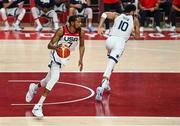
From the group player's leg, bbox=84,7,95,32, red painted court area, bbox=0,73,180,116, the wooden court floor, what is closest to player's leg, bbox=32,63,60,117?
the wooden court floor

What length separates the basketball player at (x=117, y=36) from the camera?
8242 mm

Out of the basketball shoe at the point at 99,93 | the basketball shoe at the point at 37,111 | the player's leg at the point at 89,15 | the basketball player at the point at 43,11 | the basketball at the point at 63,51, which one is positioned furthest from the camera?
the player's leg at the point at 89,15

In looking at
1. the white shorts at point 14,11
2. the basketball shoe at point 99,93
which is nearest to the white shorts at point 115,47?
the basketball shoe at point 99,93

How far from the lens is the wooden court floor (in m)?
6.98

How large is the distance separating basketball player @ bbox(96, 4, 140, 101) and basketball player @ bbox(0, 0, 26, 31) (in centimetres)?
898

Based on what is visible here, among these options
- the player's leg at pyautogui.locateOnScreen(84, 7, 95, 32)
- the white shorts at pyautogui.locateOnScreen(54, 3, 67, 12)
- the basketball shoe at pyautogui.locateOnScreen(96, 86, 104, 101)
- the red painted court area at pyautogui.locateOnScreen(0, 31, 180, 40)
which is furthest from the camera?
the white shorts at pyautogui.locateOnScreen(54, 3, 67, 12)

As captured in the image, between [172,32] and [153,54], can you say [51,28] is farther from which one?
[153,54]

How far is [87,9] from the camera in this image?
17.1m

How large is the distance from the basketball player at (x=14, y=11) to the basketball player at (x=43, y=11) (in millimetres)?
411

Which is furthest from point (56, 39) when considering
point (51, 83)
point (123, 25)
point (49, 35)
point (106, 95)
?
point (49, 35)

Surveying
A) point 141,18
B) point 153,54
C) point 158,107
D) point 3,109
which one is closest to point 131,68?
point 153,54

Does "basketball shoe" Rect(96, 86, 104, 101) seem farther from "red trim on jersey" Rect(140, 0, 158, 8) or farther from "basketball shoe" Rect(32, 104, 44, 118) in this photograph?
"red trim on jersey" Rect(140, 0, 158, 8)

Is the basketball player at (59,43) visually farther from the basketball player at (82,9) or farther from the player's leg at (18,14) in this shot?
the player's leg at (18,14)

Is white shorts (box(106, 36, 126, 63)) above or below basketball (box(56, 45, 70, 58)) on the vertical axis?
below
